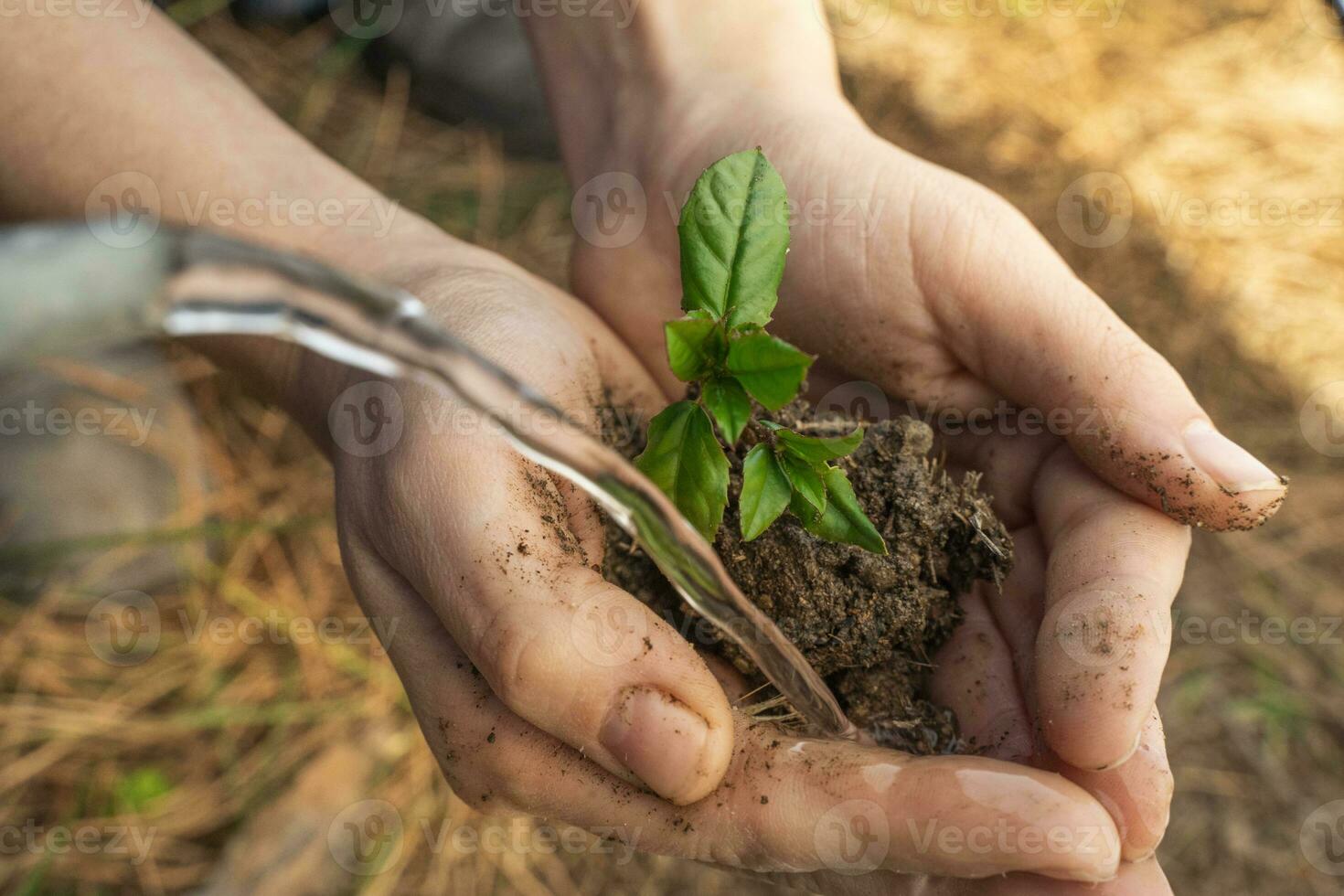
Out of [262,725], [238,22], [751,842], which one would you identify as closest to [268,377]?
[262,725]

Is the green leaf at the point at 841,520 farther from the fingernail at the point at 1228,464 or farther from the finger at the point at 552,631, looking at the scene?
the fingernail at the point at 1228,464

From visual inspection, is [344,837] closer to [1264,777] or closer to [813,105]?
[813,105]

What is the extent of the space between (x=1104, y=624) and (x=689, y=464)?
654mm

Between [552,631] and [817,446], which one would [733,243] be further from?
[552,631]

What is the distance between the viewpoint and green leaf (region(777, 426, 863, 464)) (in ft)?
4.32

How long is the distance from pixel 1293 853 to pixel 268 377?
115 inches

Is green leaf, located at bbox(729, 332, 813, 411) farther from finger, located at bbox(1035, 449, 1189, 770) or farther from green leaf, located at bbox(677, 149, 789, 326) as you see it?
finger, located at bbox(1035, 449, 1189, 770)

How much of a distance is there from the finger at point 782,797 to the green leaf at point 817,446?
437 millimetres

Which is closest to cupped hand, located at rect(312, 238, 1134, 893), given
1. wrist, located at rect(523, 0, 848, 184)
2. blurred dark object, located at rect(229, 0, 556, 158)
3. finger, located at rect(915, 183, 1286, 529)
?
finger, located at rect(915, 183, 1286, 529)

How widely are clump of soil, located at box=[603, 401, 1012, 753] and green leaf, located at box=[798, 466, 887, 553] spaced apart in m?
0.10

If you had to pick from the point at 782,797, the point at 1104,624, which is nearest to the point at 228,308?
the point at 782,797

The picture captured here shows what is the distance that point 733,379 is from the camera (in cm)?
140

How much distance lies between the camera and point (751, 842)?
4.61 feet

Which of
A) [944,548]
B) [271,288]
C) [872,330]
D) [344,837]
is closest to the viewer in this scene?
[271,288]
